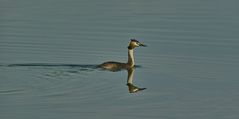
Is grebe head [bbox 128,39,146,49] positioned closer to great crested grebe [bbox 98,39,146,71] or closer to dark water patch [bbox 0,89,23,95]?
great crested grebe [bbox 98,39,146,71]

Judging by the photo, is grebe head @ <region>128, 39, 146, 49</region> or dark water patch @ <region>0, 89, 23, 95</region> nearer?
dark water patch @ <region>0, 89, 23, 95</region>

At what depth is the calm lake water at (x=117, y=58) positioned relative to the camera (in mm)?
15922

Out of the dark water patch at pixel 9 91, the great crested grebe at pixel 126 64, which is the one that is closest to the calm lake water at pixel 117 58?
the dark water patch at pixel 9 91

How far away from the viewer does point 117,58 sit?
21.3m

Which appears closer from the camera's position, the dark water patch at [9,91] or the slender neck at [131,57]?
the dark water patch at [9,91]

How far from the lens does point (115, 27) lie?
77.6ft

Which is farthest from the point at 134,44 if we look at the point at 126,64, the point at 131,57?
the point at 126,64

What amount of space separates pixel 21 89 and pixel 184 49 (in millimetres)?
5406

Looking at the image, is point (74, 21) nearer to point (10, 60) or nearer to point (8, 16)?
point (8, 16)

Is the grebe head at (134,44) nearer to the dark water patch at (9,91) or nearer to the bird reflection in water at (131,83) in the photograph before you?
the bird reflection in water at (131,83)

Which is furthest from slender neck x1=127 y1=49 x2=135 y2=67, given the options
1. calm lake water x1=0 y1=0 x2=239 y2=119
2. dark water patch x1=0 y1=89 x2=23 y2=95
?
dark water patch x1=0 y1=89 x2=23 y2=95

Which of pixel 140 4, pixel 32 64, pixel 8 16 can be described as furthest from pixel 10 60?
pixel 140 4

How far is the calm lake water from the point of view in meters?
15.9

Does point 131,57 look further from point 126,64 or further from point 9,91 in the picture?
point 9,91
